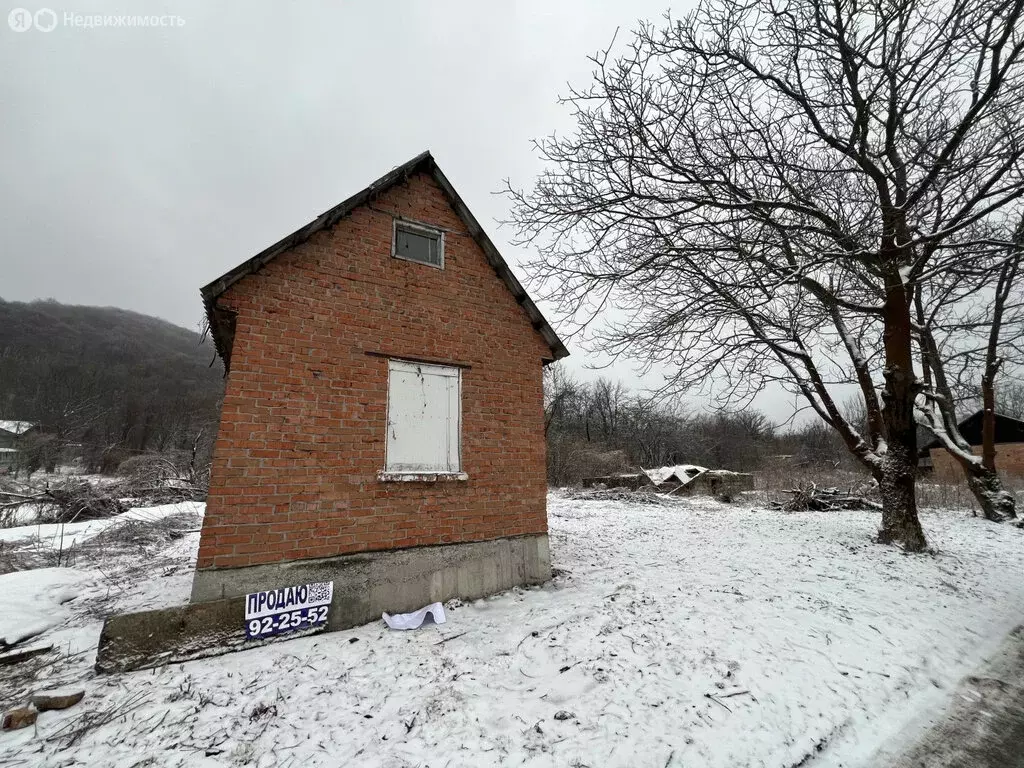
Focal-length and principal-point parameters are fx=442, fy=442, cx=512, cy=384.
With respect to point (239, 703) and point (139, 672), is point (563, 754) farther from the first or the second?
point (139, 672)

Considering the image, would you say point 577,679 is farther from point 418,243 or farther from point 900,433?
point 900,433

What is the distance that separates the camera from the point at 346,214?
621 centimetres

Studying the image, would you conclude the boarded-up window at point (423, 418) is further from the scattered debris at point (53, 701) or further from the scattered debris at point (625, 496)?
the scattered debris at point (625, 496)

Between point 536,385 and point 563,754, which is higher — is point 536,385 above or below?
above

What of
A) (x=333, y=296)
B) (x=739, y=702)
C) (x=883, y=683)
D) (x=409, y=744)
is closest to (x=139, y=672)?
(x=409, y=744)

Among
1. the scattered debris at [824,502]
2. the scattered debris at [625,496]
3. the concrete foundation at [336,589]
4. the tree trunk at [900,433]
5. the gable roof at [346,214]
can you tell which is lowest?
the scattered debris at [625,496]

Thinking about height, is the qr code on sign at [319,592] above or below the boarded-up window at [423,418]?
below

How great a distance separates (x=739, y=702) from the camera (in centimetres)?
353

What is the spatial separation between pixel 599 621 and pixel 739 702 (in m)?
1.70

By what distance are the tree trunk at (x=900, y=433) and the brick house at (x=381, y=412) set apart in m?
6.68

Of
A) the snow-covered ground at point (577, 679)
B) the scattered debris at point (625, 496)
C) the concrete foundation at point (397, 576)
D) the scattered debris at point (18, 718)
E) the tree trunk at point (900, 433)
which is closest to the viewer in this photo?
the snow-covered ground at point (577, 679)

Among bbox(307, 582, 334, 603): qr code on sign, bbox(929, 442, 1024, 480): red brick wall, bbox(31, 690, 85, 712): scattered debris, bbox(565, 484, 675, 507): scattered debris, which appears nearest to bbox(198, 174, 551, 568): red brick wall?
bbox(307, 582, 334, 603): qr code on sign

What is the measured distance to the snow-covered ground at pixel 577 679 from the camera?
3113mm

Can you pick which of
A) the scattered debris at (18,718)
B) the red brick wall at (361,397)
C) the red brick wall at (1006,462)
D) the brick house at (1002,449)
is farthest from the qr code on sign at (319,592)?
the red brick wall at (1006,462)
